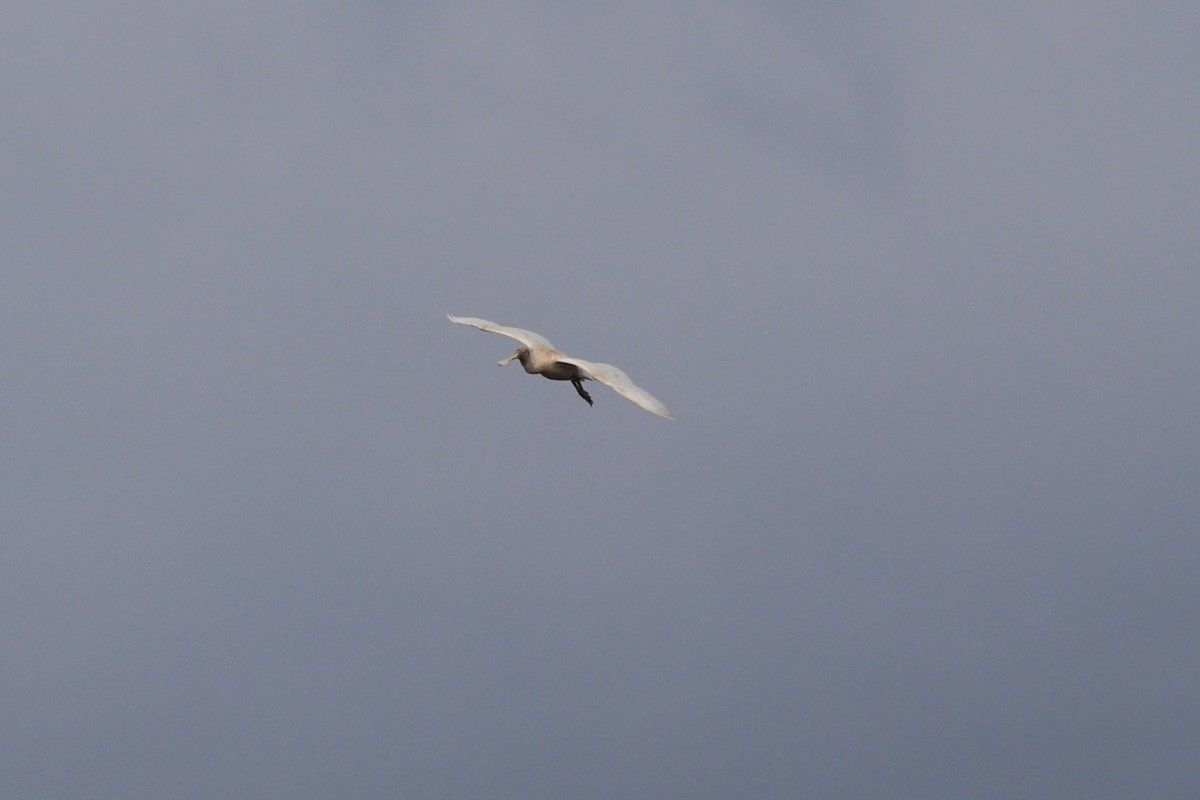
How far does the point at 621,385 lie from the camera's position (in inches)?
2992

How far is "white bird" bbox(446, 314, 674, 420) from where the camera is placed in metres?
74.9

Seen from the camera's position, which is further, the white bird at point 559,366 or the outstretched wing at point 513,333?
the outstretched wing at point 513,333

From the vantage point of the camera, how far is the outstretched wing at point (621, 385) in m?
72.5

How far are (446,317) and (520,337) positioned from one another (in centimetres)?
484

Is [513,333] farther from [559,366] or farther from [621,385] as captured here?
[621,385]

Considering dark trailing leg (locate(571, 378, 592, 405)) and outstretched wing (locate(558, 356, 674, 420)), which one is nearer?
outstretched wing (locate(558, 356, 674, 420))

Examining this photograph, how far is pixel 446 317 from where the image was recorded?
87.5m

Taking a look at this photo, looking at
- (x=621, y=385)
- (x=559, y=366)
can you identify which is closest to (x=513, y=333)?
(x=559, y=366)

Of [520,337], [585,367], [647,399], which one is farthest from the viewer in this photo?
[520,337]

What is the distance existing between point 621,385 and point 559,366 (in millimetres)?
6528

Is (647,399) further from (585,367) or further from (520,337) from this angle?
(520,337)

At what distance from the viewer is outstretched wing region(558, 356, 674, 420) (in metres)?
72.5

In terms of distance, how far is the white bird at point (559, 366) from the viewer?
246 feet

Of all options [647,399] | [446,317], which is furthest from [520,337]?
[647,399]
